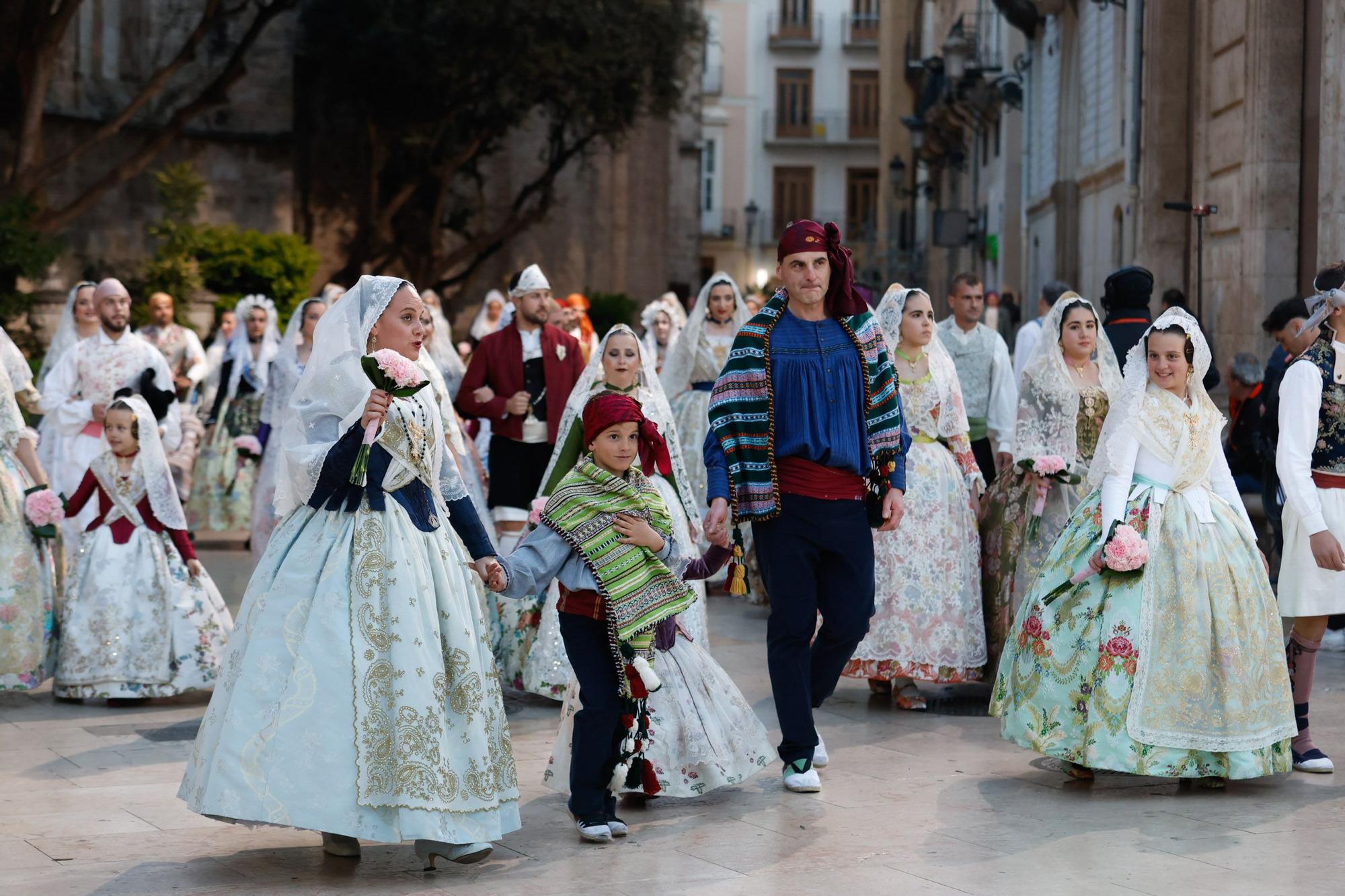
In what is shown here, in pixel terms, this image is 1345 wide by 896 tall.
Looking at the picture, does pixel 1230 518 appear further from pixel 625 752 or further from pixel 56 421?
pixel 56 421

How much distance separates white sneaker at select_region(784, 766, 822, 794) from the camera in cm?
647

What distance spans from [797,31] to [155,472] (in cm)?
5857

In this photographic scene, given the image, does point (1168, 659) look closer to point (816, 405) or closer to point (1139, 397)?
point (1139, 397)

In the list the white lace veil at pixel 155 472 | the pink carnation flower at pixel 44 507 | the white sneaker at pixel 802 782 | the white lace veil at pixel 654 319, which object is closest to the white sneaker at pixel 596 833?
the white sneaker at pixel 802 782

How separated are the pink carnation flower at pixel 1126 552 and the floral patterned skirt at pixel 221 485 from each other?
31.6 feet

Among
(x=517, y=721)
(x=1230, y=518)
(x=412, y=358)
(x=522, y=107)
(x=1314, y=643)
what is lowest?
(x=517, y=721)

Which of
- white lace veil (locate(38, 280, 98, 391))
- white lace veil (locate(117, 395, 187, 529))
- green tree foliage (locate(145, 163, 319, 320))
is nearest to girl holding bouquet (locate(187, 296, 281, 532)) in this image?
white lace veil (locate(38, 280, 98, 391))

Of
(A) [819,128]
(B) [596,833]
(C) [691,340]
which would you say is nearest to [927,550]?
(B) [596,833]

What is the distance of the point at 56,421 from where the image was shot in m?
10.4

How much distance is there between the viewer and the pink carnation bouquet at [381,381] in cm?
529

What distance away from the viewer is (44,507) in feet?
27.7

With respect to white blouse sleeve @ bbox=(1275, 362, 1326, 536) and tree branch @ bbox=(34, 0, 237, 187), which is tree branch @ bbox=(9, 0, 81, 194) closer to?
tree branch @ bbox=(34, 0, 237, 187)

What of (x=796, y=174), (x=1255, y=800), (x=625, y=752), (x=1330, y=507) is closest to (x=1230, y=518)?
(x=1330, y=507)

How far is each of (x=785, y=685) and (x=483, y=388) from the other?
11.7 feet
